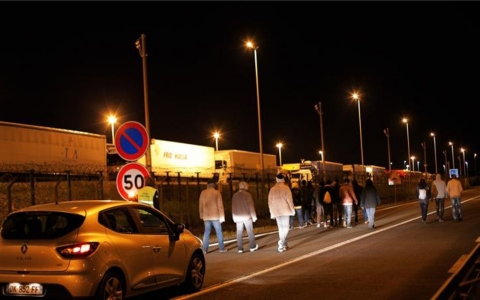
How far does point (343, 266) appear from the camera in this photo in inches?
456

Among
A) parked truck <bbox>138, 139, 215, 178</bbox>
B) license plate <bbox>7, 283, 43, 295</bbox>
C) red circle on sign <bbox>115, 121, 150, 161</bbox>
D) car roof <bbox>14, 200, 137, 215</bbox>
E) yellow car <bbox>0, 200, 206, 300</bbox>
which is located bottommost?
license plate <bbox>7, 283, 43, 295</bbox>

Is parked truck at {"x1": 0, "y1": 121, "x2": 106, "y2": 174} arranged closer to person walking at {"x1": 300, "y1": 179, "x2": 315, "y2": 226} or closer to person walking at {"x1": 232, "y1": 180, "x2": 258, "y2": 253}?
person walking at {"x1": 300, "y1": 179, "x2": 315, "y2": 226}

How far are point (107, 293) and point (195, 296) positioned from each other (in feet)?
6.27

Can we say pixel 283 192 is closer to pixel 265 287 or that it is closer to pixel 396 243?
pixel 396 243

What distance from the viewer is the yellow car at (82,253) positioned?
7227 millimetres

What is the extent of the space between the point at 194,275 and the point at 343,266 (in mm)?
3334

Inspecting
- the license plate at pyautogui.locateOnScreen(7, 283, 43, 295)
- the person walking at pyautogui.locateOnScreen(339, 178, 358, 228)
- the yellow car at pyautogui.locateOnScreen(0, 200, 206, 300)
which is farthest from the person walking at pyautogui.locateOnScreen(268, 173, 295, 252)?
the license plate at pyautogui.locateOnScreen(7, 283, 43, 295)

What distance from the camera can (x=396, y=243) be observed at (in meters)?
15.0

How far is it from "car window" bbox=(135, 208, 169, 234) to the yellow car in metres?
0.04

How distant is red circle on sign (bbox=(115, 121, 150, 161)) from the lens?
12594 millimetres

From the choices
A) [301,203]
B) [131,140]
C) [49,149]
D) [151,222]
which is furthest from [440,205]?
[49,149]

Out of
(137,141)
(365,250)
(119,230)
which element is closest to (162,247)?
(119,230)

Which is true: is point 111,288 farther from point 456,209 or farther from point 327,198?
point 456,209

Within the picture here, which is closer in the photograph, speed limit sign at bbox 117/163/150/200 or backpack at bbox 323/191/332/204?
speed limit sign at bbox 117/163/150/200
